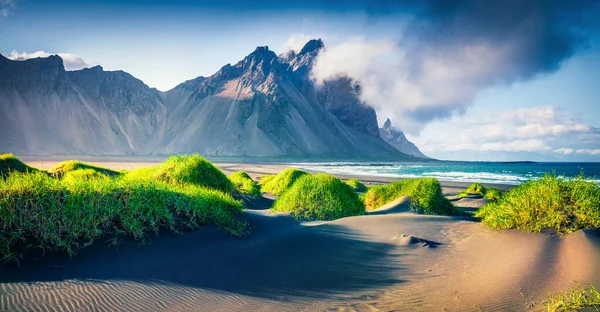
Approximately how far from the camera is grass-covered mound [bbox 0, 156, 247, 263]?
4.41 meters

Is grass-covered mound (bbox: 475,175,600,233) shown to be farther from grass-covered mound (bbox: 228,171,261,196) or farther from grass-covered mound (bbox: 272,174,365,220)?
grass-covered mound (bbox: 228,171,261,196)

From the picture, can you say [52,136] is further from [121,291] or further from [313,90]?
[121,291]

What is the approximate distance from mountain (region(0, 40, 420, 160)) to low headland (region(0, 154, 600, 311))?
133 meters

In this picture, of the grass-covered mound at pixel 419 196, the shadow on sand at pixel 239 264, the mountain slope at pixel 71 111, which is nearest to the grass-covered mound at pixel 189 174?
the shadow on sand at pixel 239 264

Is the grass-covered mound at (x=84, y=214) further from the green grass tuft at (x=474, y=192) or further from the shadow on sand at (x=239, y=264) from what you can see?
the green grass tuft at (x=474, y=192)

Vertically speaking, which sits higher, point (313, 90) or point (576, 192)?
point (313, 90)

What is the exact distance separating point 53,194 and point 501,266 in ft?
21.9

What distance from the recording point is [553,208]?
6.18 meters

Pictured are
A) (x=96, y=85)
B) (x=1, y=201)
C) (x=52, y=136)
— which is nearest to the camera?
(x=1, y=201)

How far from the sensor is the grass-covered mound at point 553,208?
5.89m

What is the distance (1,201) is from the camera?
14.8ft

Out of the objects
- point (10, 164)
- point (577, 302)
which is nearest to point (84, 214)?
point (577, 302)

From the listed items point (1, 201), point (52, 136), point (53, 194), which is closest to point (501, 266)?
point (53, 194)

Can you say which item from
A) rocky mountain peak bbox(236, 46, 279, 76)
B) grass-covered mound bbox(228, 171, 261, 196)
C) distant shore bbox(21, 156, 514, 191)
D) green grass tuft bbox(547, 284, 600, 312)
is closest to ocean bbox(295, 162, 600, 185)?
distant shore bbox(21, 156, 514, 191)
